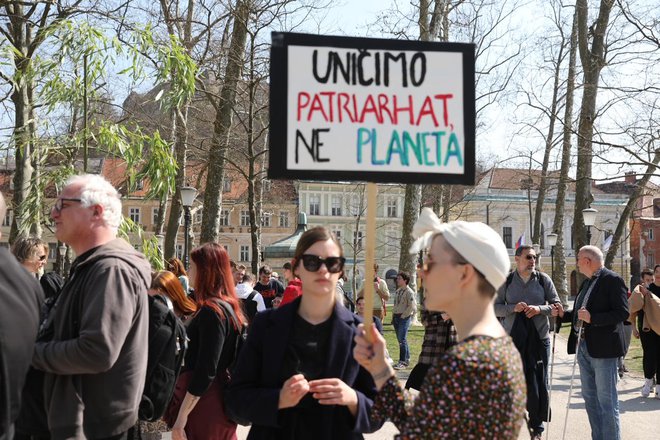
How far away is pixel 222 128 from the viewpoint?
21.1m

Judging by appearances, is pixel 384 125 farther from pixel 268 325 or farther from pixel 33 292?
pixel 33 292

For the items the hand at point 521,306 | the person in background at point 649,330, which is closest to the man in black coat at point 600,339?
the hand at point 521,306

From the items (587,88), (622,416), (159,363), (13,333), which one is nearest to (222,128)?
(587,88)

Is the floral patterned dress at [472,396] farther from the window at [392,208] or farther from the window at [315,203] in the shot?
the window at [315,203]

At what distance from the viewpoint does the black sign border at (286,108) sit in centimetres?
341

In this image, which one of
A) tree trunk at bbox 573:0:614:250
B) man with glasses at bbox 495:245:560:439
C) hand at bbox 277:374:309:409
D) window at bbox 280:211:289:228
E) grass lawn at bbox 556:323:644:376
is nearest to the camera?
hand at bbox 277:374:309:409

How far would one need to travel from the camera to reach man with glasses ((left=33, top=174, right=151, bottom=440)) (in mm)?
3395

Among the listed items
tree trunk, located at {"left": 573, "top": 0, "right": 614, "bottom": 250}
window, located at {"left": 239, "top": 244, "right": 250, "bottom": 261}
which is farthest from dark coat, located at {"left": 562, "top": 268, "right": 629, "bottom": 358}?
window, located at {"left": 239, "top": 244, "right": 250, "bottom": 261}

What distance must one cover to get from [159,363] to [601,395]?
15.9 feet

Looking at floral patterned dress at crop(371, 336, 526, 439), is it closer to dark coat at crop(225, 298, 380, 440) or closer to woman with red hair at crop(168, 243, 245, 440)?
dark coat at crop(225, 298, 380, 440)

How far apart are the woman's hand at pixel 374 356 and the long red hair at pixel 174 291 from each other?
263 centimetres

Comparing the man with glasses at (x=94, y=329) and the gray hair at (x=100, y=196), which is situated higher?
the gray hair at (x=100, y=196)

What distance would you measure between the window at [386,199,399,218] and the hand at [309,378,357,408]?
236 feet

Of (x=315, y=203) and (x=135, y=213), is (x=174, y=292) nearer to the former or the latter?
(x=135, y=213)
